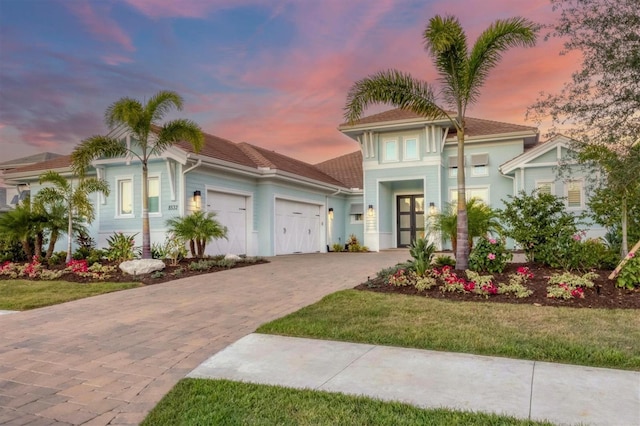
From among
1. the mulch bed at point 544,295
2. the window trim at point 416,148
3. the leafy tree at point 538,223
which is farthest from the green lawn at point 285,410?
the window trim at point 416,148

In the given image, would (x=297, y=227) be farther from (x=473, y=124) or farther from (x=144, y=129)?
(x=473, y=124)

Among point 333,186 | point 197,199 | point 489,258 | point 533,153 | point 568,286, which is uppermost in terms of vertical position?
point 533,153

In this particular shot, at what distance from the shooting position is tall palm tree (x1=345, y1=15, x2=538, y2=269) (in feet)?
28.8

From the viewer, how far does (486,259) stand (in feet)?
28.9

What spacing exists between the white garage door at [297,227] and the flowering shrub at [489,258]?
10363 mm

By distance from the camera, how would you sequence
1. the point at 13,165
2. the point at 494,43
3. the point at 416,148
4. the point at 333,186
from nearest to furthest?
the point at 494,43 → the point at 416,148 → the point at 333,186 → the point at 13,165

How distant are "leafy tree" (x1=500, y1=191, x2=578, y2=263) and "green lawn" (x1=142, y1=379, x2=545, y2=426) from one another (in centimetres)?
727

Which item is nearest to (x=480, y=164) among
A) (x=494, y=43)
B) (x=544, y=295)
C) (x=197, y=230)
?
(x=494, y=43)

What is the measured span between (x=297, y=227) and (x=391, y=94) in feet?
35.4

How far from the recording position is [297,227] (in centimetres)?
1959

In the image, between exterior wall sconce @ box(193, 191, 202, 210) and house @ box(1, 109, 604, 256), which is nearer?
exterior wall sconce @ box(193, 191, 202, 210)

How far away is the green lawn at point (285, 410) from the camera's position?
9.82 feet

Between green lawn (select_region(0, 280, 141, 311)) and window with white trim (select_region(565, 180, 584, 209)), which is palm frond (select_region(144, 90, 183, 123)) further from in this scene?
window with white trim (select_region(565, 180, 584, 209))

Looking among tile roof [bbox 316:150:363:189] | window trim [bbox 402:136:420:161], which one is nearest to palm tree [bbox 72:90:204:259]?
window trim [bbox 402:136:420:161]
